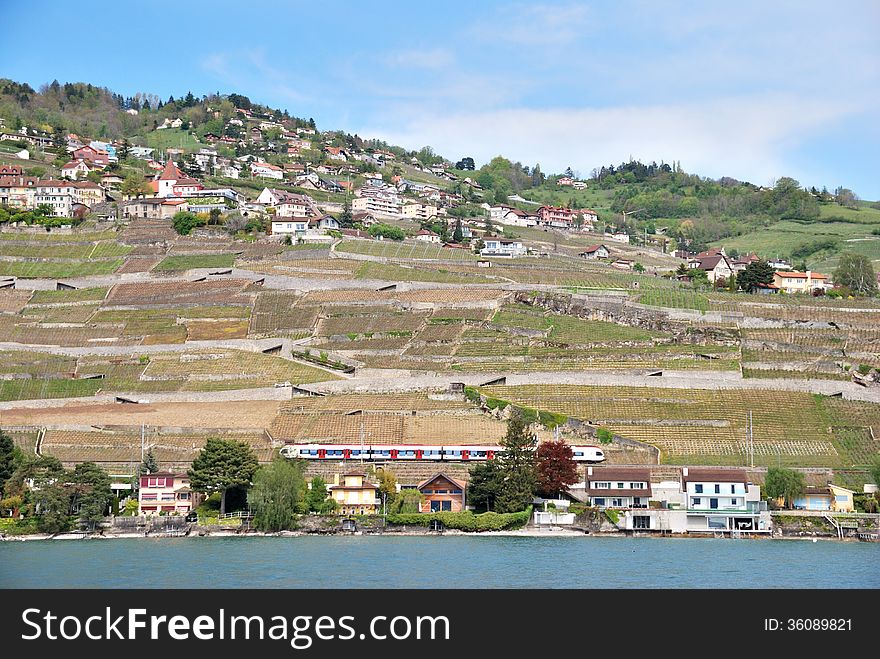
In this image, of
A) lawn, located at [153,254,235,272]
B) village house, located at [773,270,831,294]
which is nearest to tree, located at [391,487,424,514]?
lawn, located at [153,254,235,272]

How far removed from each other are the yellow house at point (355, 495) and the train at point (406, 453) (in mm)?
4087

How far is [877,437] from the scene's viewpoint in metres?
74.4

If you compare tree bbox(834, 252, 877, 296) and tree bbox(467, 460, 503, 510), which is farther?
tree bbox(834, 252, 877, 296)

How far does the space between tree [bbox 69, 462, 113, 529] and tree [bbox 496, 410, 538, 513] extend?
18.9 m

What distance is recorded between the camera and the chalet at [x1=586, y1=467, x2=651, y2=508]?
64062 mm

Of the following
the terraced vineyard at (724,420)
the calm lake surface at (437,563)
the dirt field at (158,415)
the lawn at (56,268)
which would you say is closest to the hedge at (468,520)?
the calm lake surface at (437,563)

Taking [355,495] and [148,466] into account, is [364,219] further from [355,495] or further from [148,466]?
[355,495]

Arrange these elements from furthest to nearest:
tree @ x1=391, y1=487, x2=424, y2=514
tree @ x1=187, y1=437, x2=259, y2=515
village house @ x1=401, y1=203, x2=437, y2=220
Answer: village house @ x1=401, y1=203, x2=437, y2=220 < tree @ x1=391, y1=487, x2=424, y2=514 < tree @ x1=187, y1=437, x2=259, y2=515

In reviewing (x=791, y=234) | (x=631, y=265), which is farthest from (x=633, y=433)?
(x=791, y=234)

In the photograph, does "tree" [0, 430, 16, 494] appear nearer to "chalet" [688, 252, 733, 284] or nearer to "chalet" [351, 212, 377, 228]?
"chalet" [351, 212, 377, 228]

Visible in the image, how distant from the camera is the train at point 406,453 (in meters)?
69.8

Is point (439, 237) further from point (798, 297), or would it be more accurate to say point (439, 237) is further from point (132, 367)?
point (132, 367)

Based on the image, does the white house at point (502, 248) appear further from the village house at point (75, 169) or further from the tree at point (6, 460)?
the tree at point (6, 460)

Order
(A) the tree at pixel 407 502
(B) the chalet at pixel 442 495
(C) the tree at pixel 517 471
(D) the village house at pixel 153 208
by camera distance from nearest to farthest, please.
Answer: (C) the tree at pixel 517 471
(A) the tree at pixel 407 502
(B) the chalet at pixel 442 495
(D) the village house at pixel 153 208
